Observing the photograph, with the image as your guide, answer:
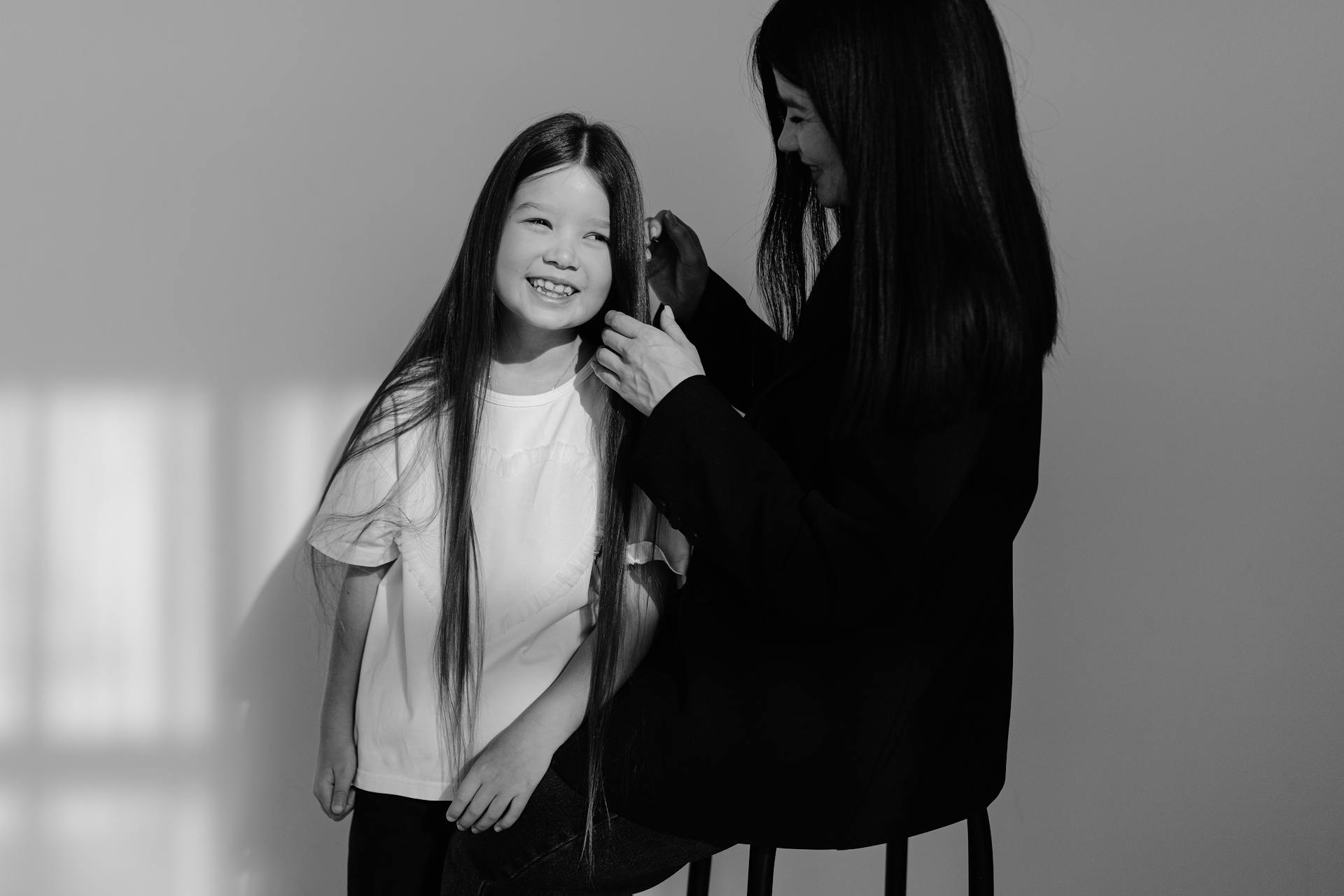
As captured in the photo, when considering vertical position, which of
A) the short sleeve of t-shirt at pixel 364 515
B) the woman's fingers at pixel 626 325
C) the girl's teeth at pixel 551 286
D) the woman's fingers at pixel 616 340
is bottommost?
the short sleeve of t-shirt at pixel 364 515

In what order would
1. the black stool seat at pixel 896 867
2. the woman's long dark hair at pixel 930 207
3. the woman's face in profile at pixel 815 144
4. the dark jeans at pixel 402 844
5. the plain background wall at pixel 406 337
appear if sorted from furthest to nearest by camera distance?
the plain background wall at pixel 406 337
the dark jeans at pixel 402 844
the black stool seat at pixel 896 867
the woman's face in profile at pixel 815 144
the woman's long dark hair at pixel 930 207

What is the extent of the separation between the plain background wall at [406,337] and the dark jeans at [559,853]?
0.63m

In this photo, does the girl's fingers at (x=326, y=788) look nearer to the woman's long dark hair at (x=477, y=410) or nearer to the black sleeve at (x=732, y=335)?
the woman's long dark hair at (x=477, y=410)

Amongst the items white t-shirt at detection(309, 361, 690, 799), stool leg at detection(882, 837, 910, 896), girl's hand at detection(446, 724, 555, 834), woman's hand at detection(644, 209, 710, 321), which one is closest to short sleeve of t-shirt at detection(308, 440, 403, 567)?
white t-shirt at detection(309, 361, 690, 799)

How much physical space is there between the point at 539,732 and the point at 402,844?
24 centimetres

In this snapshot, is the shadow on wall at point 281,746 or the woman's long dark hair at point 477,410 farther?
the shadow on wall at point 281,746

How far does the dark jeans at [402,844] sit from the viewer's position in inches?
50.8

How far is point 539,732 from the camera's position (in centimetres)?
118

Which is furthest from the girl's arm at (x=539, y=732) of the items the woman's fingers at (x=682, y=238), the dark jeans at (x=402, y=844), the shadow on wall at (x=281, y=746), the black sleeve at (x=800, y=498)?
the shadow on wall at (x=281, y=746)

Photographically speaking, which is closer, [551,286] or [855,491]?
[855,491]

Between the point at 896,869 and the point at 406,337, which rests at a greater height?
the point at 406,337

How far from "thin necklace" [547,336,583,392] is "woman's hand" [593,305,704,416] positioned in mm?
162

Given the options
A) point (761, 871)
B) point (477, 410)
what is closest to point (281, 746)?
point (477, 410)

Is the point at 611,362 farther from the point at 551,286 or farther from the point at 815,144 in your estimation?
the point at 815,144
